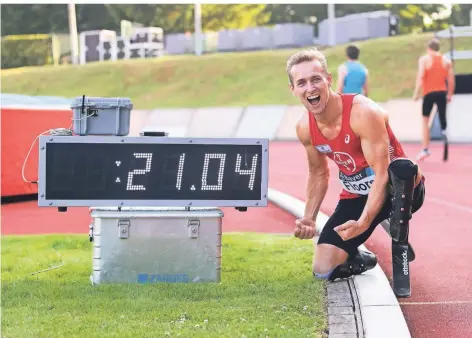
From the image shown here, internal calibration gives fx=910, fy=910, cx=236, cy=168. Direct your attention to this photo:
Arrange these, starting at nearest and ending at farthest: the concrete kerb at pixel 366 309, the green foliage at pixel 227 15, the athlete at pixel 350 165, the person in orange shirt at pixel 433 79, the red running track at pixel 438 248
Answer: the concrete kerb at pixel 366 309
the red running track at pixel 438 248
the athlete at pixel 350 165
the person in orange shirt at pixel 433 79
the green foliage at pixel 227 15

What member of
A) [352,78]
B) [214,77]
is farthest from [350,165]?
[214,77]

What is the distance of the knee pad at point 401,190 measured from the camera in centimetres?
569

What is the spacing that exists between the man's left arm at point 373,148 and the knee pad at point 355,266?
1.50 feet

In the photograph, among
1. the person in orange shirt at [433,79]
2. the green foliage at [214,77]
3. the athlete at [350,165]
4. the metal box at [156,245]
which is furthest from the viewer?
the green foliage at [214,77]

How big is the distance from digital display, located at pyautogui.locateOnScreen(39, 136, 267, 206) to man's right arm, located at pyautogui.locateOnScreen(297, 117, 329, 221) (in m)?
0.32

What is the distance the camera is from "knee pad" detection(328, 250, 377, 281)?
6199mm

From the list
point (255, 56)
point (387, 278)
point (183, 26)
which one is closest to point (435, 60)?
point (387, 278)

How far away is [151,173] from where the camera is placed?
19.9 feet

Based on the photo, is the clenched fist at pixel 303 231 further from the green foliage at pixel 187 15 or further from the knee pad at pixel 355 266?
the green foliage at pixel 187 15

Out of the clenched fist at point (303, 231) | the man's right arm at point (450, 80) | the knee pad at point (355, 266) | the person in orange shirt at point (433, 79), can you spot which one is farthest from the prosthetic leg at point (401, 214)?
the man's right arm at point (450, 80)

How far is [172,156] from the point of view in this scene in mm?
6086

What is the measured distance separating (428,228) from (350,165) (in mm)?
3156

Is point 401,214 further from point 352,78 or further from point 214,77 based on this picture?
point 214,77

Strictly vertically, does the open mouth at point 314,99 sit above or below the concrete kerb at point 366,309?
above
